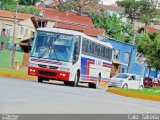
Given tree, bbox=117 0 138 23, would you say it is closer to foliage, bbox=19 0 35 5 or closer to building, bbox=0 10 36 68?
foliage, bbox=19 0 35 5

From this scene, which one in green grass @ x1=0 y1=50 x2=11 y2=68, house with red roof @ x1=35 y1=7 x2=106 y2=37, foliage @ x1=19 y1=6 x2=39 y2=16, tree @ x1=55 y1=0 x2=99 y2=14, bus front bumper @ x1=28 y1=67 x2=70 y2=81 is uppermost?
tree @ x1=55 y1=0 x2=99 y2=14

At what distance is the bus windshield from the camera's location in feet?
111

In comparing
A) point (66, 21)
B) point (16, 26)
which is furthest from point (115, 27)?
point (16, 26)

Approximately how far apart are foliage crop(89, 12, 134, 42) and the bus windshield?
6638 centimetres

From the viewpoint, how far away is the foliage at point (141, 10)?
123m

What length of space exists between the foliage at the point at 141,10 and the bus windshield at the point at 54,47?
88.7m

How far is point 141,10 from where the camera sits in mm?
125812

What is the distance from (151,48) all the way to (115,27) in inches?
1285

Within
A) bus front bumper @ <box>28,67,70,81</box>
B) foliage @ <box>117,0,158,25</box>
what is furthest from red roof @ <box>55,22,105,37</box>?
bus front bumper @ <box>28,67,70,81</box>

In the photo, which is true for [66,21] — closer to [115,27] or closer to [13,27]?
[115,27]

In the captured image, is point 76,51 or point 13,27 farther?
point 13,27

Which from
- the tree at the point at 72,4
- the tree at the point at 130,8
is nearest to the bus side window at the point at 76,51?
the tree at the point at 72,4

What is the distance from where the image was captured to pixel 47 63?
3372 centimetres

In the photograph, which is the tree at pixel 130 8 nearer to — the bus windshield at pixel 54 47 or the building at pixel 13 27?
the building at pixel 13 27
